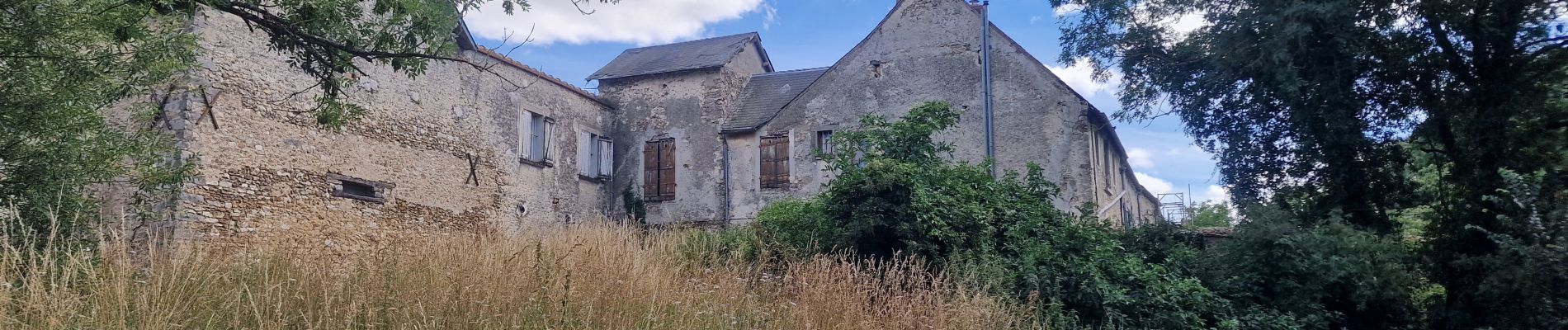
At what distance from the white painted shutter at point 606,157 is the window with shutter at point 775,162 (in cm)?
349

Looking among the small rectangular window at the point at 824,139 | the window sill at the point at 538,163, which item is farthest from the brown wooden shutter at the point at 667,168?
the small rectangular window at the point at 824,139

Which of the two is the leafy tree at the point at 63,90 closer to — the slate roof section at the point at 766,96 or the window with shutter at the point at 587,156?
the window with shutter at the point at 587,156

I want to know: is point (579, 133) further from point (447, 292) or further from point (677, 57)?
point (447, 292)

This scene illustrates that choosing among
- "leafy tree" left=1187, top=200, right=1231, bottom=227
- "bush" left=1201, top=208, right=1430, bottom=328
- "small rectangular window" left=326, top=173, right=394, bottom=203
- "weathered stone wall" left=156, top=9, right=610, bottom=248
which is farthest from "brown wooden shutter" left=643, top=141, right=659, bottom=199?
"leafy tree" left=1187, top=200, right=1231, bottom=227

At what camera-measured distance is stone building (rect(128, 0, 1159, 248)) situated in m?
11.1

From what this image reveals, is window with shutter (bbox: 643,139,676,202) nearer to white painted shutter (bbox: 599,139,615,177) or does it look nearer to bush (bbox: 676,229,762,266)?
white painted shutter (bbox: 599,139,615,177)

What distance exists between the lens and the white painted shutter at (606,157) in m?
18.9

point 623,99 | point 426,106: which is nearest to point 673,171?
point 623,99

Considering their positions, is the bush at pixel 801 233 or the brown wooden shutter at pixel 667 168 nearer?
the bush at pixel 801 233

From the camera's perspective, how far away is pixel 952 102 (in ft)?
52.7

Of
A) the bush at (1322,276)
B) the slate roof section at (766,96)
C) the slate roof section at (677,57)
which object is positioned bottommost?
the bush at (1322,276)

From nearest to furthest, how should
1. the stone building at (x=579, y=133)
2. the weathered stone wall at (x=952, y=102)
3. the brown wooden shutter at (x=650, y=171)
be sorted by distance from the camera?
the stone building at (x=579, y=133)
the weathered stone wall at (x=952, y=102)
the brown wooden shutter at (x=650, y=171)

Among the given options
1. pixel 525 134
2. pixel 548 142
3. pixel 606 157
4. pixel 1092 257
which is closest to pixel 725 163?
pixel 606 157

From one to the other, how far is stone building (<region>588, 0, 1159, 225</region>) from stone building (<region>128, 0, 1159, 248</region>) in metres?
0.03
